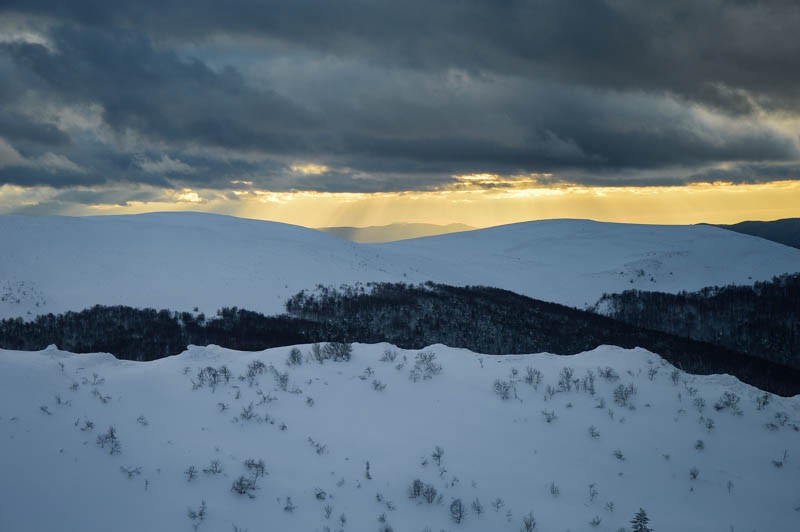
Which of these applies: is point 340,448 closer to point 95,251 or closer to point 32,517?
point 32,517

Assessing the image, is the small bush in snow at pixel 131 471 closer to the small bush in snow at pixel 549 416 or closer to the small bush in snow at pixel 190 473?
the small bush in snow at pixel 190 473

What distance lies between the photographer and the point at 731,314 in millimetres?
47062

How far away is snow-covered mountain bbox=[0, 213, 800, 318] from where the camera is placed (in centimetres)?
3891

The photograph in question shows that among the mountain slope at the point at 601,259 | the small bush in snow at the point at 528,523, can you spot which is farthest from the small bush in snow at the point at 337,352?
the mountain slope at the point at 601,259

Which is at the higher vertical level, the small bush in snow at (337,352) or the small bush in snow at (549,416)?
the small bush in snow at (337,352)

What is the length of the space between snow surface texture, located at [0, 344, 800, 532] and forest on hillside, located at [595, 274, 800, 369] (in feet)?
97.1

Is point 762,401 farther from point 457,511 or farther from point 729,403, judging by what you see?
point 457,511

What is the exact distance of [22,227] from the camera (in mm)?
52625

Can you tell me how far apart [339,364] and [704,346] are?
31791 millimetres

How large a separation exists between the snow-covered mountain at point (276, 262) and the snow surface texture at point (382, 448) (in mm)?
25953

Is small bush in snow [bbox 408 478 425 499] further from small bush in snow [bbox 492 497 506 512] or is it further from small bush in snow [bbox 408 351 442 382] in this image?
small bush in snow [bbox 408 351 442 382]

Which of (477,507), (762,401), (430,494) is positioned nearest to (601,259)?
(762,401)

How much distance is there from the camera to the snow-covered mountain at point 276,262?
38906 mm

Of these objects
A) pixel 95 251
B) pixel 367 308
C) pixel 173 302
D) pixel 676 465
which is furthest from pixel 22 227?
pixel 676 465
